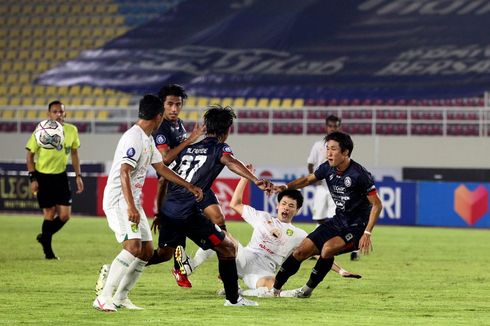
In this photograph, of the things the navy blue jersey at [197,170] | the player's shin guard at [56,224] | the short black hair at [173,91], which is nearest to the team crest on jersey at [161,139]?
the short black hair at [173,91]

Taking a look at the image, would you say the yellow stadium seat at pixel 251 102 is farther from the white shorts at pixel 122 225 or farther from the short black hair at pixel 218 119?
the white shorts at pixel 122 225

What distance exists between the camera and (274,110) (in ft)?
105

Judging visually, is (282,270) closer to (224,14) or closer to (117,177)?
(117,177)

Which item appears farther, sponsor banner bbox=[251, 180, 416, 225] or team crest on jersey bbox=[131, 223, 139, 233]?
sponsor banner bbox=[251, 180, 416, 225]

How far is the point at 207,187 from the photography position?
1034 centimetres

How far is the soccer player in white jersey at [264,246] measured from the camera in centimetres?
1145

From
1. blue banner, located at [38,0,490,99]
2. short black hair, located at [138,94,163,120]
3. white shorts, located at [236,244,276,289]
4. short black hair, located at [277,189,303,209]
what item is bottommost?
white shorts, located at [236,244,276,289]

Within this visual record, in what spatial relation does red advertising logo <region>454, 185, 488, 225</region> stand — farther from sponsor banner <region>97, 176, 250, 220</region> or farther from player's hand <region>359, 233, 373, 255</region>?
player's hand <region>359, 233, 373, 255</region>

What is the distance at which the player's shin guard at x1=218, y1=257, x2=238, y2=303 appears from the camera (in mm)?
9914

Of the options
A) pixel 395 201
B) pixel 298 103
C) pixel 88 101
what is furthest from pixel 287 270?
pixel 88 101

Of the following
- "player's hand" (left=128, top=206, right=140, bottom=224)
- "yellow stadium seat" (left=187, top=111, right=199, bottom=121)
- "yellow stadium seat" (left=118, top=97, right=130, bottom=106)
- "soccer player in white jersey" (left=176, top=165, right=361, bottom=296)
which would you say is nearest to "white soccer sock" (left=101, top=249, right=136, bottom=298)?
"player's hand" (left=128, top=206, right=140, bottom=224)

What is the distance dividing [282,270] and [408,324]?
2.41m

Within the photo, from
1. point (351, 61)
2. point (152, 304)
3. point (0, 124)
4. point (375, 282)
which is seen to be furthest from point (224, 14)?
point (152, 304)

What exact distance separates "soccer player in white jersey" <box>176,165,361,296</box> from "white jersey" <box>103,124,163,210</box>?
84.3 inches
